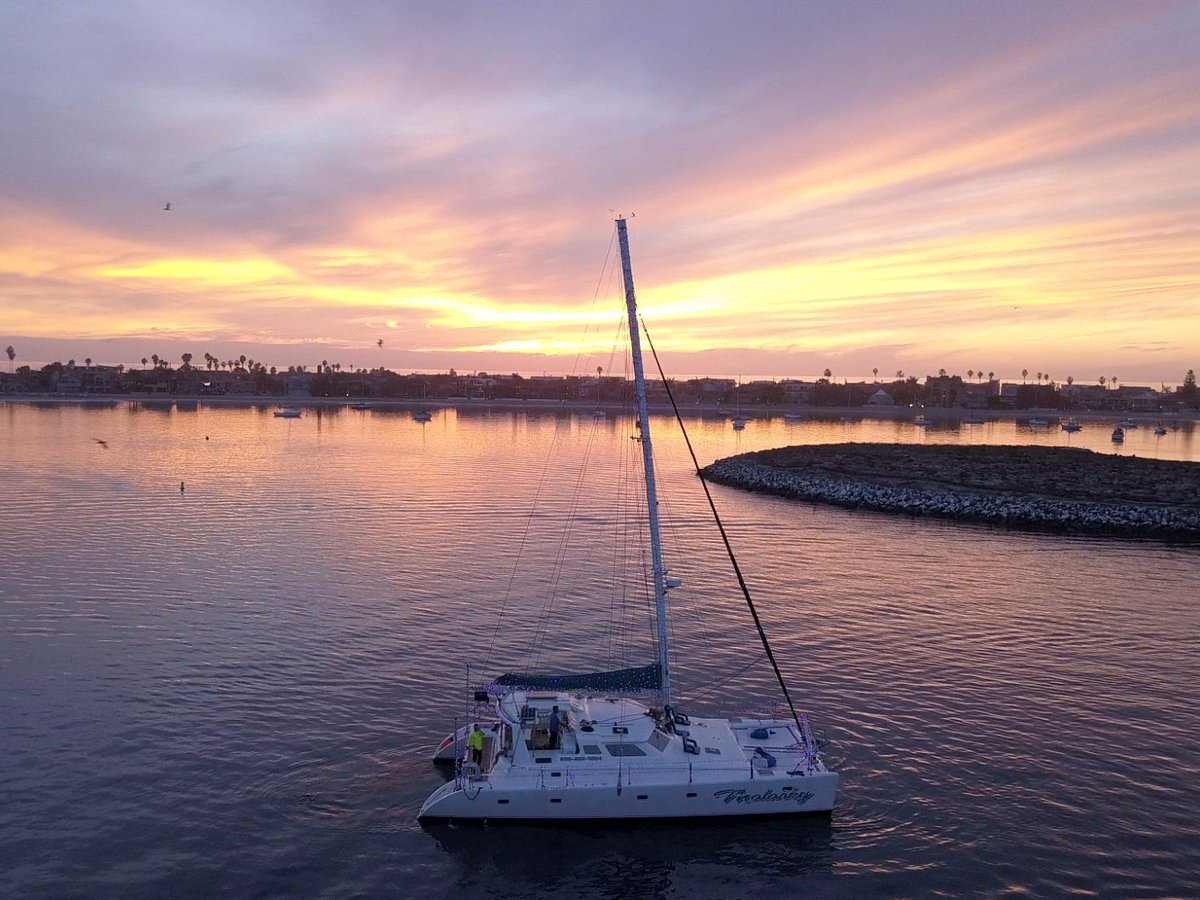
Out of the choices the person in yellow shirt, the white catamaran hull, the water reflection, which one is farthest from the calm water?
the person in yellow shirt

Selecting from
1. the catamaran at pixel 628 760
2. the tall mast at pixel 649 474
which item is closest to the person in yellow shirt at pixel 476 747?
the catamaran at pixel 628 760

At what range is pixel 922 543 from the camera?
53156mm

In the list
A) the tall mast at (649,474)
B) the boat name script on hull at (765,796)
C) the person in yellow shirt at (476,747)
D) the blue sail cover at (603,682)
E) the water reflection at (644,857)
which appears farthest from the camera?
the blue sail cover at (603,682)

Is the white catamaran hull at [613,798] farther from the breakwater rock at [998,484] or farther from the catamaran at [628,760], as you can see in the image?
the breakwater rock at [998,484]

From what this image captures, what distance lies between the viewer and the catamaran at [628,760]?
62.6ft

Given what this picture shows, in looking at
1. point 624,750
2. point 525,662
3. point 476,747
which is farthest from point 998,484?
point 476,747

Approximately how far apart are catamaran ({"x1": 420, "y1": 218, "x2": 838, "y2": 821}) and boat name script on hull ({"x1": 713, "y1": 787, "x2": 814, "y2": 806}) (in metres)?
0.02

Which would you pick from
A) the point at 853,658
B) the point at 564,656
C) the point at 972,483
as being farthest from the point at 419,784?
the point at 972,483

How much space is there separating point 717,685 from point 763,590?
521 inches

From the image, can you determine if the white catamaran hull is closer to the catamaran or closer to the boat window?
the catamaran

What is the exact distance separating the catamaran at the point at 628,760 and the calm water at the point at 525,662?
2.22 feet

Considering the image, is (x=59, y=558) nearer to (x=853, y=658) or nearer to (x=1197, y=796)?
(x=853, y=658)

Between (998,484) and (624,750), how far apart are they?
200 ft

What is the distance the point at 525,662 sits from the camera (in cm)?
2948
